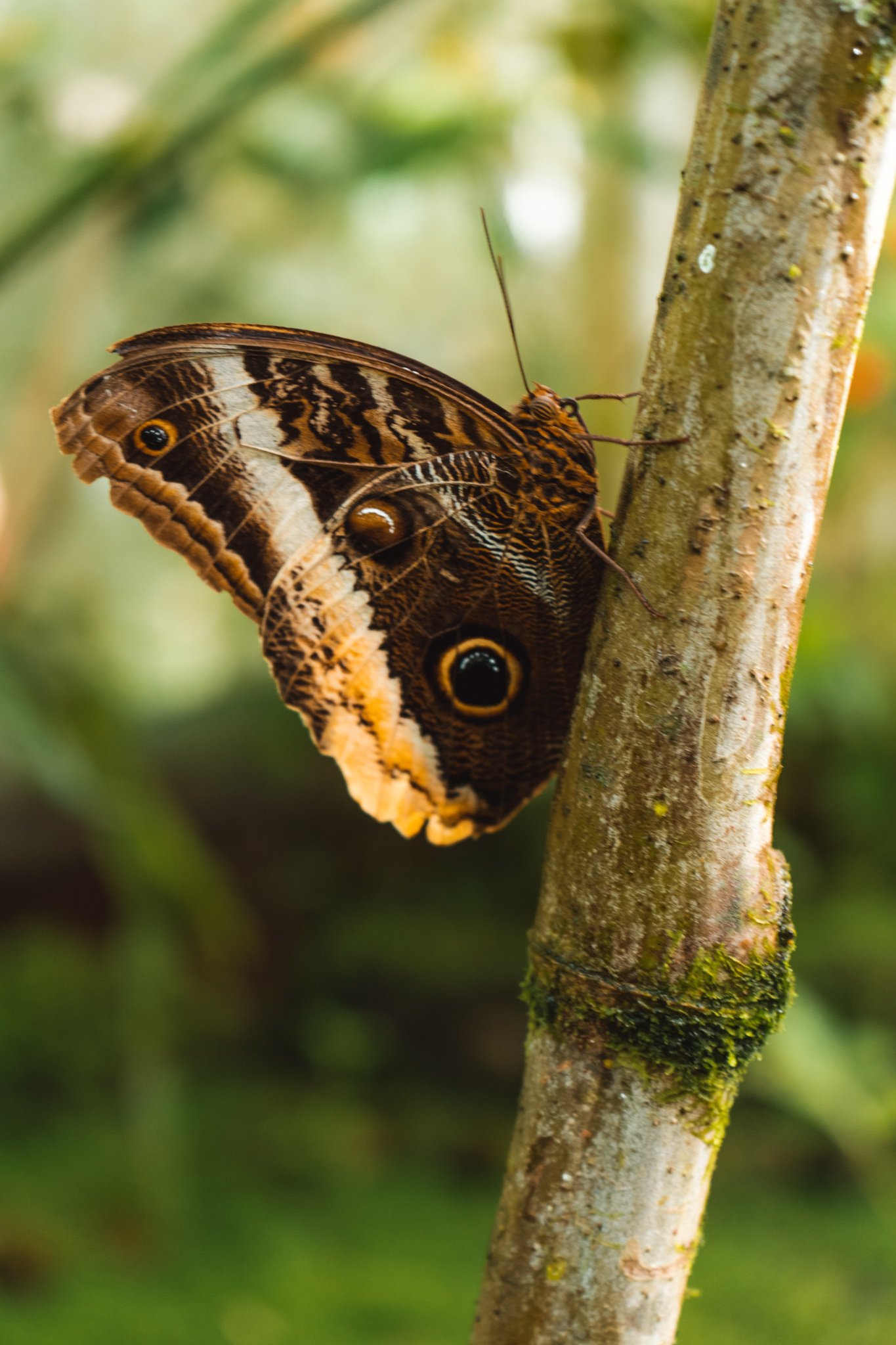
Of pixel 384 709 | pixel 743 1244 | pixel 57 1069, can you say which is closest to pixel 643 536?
pixel 384 709

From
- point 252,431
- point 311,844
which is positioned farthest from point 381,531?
point 311,844

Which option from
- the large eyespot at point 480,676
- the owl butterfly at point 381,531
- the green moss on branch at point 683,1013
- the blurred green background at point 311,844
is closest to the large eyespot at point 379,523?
the owl butterfly at point 381,531

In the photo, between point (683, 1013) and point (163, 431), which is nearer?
point (683, 1013)

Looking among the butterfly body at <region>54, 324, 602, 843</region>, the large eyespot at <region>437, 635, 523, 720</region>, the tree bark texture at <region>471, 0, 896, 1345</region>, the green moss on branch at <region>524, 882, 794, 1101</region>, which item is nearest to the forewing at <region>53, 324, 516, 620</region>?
the butterfly body at <region>54, 324, 602, 843</region>

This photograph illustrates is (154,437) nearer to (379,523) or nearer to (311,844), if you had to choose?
(379,523)

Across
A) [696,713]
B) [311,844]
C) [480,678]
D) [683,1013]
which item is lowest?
[683,1013]

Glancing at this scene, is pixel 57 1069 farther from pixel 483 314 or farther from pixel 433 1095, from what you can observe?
pixel 483 314

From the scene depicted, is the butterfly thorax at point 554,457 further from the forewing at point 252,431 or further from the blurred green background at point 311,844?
the blurred green background at point 311,844
